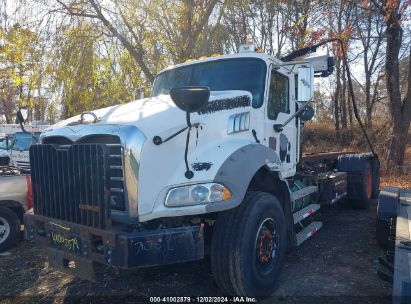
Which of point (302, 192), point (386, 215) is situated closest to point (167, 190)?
point (302, 192)

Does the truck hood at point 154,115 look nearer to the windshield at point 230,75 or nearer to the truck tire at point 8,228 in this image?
the windshield at point 230,75

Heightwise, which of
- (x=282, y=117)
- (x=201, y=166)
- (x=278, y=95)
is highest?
(x=278, y=95)

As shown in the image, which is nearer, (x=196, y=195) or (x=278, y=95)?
(x=196, y=195)

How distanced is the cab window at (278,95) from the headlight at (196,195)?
1.85 metres

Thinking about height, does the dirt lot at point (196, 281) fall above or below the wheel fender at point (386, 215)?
below

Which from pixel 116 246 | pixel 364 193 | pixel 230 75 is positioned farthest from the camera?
pixel 364 193

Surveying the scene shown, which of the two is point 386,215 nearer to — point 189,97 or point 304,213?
point 304,213

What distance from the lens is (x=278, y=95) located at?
5.37 metres

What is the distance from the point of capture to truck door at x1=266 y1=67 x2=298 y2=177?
512 centimetres

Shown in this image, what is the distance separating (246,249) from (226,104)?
1.56 m

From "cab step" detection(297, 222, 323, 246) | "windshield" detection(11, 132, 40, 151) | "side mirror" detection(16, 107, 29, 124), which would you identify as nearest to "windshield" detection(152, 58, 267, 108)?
"cab step" detection(297, 222, 323, 246)

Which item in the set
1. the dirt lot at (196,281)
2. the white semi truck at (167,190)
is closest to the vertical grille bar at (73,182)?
the white semi truck at (167,190)

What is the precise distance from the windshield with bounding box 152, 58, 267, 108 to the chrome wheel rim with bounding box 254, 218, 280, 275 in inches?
57.8

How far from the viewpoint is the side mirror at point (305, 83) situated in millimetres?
4789
